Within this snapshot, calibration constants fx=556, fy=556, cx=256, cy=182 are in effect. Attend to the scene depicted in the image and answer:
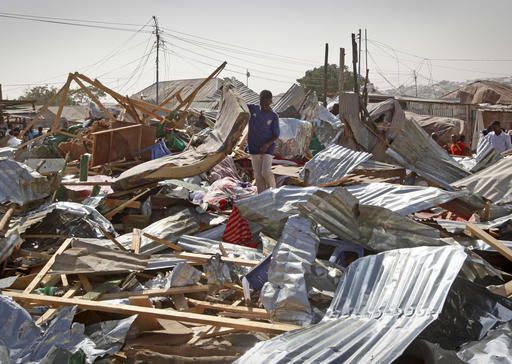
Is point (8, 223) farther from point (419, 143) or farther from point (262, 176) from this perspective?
point (419, 143)

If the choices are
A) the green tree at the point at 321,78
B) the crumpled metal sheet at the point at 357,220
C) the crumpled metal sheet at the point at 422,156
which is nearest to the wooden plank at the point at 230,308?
the crumpled metal sheet at the point at 357,220

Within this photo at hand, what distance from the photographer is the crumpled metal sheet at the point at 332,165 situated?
7.41 meters

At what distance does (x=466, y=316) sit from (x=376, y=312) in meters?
0.58

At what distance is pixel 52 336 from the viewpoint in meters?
3.58

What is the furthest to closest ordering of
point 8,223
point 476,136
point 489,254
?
point 476,136
point 8,223
point 489,254

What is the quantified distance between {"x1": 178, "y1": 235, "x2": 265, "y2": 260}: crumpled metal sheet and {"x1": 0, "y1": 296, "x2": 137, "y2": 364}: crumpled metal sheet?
58.6 inches

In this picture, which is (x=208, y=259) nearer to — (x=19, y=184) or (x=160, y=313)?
(x=160, y=313)

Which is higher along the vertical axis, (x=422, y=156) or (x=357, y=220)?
(x=422, y=156)

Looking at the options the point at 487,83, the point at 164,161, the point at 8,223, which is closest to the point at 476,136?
the point at 487,83

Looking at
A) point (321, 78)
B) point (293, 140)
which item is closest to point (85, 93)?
point (293, 140)

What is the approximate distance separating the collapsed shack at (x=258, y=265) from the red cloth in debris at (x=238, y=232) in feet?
0.07

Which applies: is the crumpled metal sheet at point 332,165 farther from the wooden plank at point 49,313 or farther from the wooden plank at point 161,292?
the wooden plank at point 49,313

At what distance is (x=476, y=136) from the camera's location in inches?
742

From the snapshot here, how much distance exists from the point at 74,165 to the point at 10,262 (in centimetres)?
531
